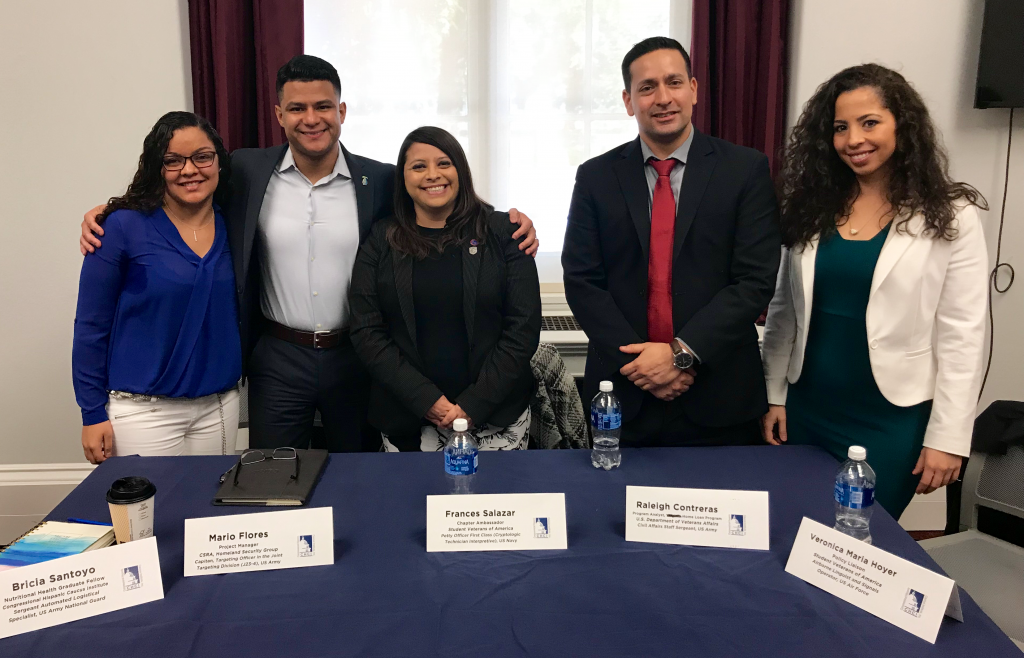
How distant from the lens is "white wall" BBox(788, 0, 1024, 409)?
2.89m

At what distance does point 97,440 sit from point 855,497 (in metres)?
1.93

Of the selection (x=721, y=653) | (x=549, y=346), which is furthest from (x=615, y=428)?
(x=549, y=346)

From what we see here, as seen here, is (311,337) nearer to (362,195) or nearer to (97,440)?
(362,195)

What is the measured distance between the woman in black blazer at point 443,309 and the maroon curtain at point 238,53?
4.29ft

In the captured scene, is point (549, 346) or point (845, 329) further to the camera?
point (549, 346)

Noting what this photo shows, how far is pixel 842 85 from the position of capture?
1811mm

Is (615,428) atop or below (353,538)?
atop

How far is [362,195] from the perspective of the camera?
7.17 ft

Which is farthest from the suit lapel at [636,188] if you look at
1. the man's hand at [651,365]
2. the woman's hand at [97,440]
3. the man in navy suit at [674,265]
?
the woman's hand at [97,440]

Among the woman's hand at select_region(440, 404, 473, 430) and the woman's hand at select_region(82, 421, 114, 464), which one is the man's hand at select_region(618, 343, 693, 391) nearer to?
the woman's hand at select_region(440, 404, 473, 430)

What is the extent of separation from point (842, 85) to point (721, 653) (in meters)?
1.49

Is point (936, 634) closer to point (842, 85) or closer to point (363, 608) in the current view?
point (363, 608)

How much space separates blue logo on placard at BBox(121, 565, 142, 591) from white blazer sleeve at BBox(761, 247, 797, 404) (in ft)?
5.28

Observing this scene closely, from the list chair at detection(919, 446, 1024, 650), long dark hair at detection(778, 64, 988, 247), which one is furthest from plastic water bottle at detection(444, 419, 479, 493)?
chair at detection(919, 446, 1024, 650)
